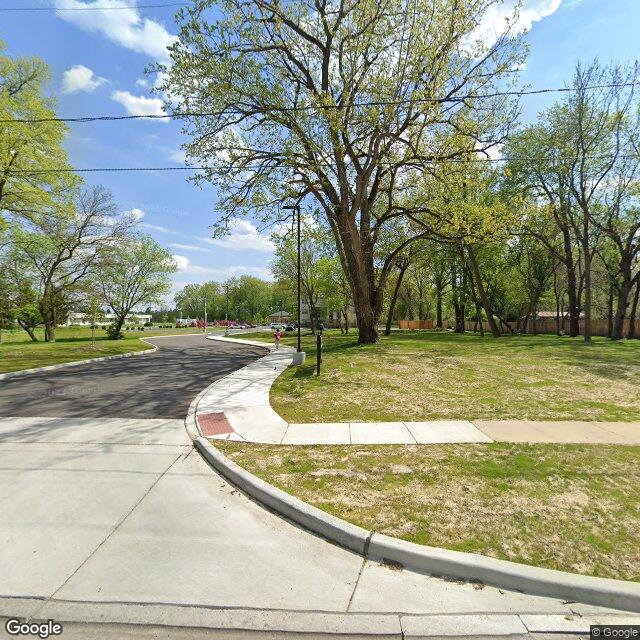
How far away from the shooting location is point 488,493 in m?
4.00

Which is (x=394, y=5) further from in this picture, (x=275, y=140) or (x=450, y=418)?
→ (x=450, y=418)

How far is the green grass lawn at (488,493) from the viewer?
313cm

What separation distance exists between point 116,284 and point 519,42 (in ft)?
133

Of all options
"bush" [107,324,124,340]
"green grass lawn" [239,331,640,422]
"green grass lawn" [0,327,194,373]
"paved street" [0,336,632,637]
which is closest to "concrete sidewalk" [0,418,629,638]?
"paved street" [0,336,632,637]

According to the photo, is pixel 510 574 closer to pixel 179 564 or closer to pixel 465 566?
pixel 465 566

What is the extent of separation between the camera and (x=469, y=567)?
290 cm

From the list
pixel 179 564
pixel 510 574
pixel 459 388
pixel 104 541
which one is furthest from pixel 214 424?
pixel 459 388

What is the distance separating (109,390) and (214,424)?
5018 millimetres

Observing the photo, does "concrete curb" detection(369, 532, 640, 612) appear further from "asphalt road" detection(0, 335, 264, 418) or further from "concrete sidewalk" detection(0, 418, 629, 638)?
"asphalt road" detection(0, 335, 264, 418)

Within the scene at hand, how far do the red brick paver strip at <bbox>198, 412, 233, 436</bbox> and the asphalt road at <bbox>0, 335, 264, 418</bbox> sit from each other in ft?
2.43

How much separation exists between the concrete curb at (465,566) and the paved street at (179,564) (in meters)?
0.08

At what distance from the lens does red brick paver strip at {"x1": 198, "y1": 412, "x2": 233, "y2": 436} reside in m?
6.39

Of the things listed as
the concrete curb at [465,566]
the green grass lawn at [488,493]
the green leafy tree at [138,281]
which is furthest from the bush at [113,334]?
the concrete curb at [465,566]

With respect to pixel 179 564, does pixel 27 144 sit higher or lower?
higher
